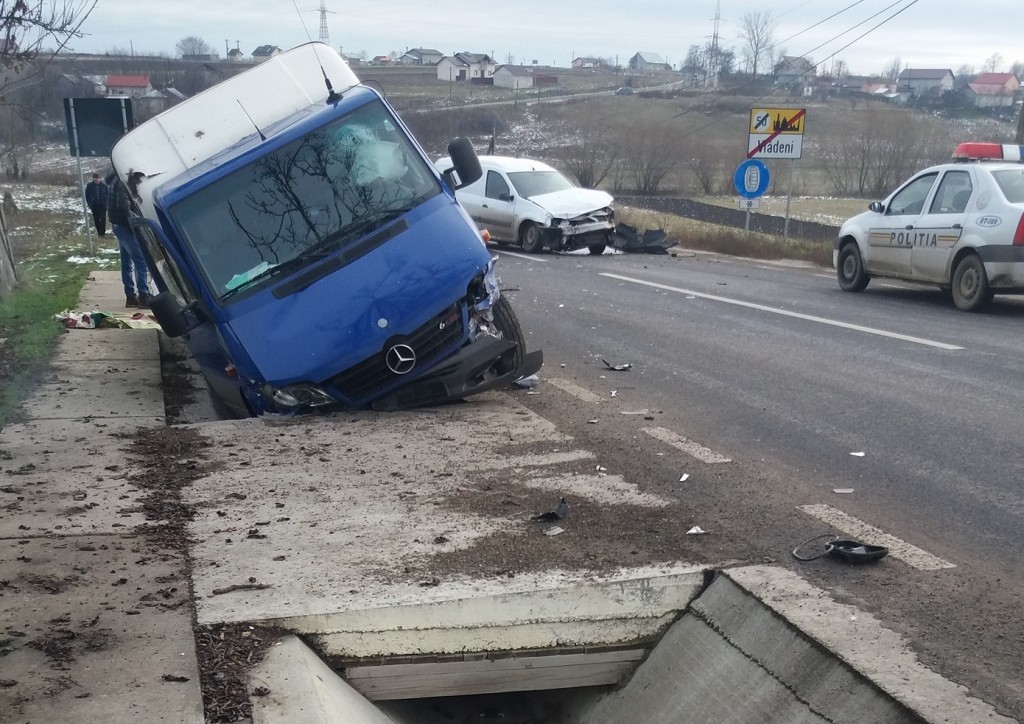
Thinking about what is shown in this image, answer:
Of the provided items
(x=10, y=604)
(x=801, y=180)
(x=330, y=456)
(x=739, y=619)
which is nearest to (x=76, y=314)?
(x=330, y=456)

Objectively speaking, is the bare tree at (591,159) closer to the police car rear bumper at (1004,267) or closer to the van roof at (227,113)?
the police car rear bumper at (1004,267)

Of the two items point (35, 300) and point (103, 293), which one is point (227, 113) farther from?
point (103, 293)

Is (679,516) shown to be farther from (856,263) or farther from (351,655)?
(856,263)

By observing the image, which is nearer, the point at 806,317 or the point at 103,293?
the point at 806,317

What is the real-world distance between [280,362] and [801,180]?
46635 millimetres

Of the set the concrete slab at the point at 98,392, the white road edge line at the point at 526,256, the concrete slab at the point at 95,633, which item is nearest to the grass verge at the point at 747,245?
the white road edge line at the point at 526,256

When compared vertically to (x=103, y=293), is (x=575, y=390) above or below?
above

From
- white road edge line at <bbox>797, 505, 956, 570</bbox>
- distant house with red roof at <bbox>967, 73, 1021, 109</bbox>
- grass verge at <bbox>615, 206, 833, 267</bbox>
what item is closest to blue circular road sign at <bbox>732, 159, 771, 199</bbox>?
grass verge at <bbox>615, 206, 833, 267</bbox>

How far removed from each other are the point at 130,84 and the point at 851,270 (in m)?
24.8

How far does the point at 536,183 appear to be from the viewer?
21828 mm

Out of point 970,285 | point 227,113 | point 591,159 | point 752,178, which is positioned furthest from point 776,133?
point 591,159

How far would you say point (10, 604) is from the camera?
4211mm

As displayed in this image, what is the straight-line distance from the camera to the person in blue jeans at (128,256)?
12594 mm

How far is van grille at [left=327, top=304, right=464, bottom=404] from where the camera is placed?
23.6 ft
